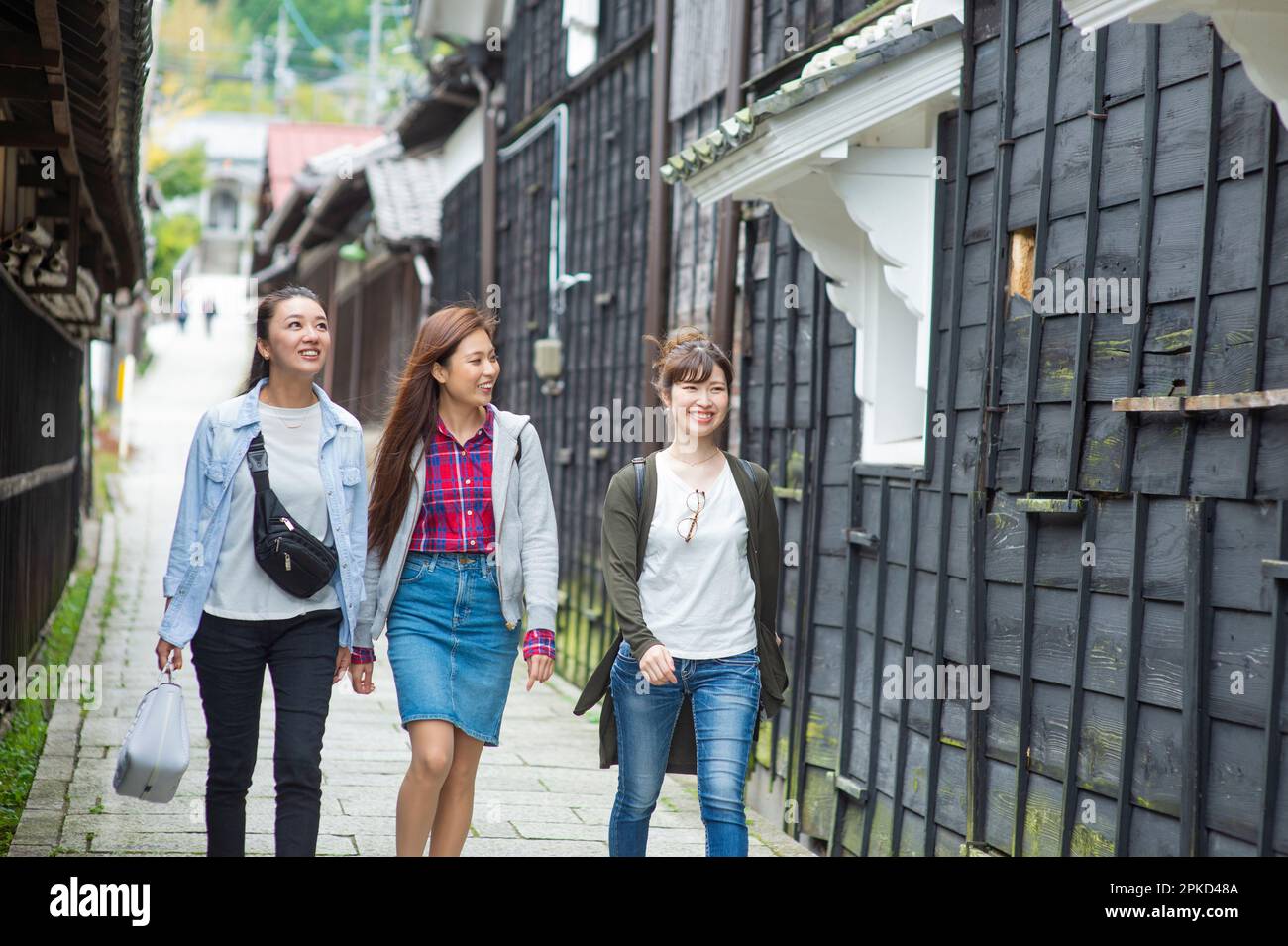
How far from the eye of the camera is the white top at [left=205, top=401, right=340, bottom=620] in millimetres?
4590

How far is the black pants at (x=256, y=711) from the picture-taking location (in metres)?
4.58

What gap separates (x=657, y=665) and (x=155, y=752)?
4.75ft

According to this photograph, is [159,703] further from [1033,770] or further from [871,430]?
[871,430]

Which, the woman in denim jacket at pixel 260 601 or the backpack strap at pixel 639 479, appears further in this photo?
the backpack strap at pixel 639 479

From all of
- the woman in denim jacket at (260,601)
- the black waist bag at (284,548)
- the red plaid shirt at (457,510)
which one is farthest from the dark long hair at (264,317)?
the red plaid shirt at (457,510)

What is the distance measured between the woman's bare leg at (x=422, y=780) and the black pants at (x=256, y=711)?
306mm

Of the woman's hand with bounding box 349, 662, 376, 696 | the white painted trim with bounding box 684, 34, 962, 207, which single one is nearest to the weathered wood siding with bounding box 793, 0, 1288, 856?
the white painted trim with bounding box 684, 34, 962, 207

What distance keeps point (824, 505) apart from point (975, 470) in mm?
1762

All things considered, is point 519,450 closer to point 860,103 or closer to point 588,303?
point 860,103

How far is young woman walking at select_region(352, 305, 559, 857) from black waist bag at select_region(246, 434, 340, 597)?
0.87ft

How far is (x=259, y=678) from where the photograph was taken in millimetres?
4695

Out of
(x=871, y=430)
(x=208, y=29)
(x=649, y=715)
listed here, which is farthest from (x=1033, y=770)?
→ (x=208, y=29)

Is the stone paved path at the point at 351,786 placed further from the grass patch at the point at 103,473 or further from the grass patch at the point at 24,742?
the grass patch at the point at 103,473

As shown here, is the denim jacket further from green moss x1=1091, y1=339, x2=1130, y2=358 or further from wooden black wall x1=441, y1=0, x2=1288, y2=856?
green moss x1=1091, y1=339, x2=1130, y2=358
